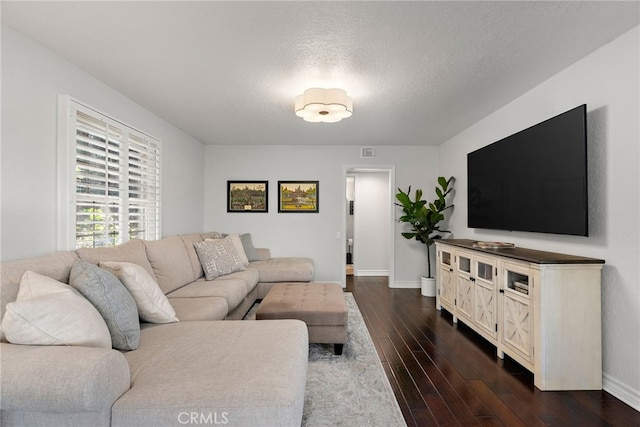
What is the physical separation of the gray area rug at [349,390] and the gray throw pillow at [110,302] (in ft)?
3.65

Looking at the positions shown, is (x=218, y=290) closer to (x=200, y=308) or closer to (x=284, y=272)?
(x=200, y=308)

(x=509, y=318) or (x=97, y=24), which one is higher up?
(x=97, y=24)

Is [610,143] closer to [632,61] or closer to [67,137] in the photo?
[632,61]

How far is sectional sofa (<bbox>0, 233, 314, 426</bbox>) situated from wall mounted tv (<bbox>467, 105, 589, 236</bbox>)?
2.21m

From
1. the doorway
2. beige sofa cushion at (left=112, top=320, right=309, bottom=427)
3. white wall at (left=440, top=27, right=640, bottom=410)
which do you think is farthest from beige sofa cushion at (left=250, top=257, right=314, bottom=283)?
white wall at (left=440, top=27, right=640, bottom=410)

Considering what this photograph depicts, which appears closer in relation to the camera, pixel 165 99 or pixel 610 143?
pixel 610 143

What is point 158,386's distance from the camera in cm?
129

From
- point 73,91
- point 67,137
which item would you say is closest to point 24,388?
point 67,137

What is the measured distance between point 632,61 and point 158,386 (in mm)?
3280

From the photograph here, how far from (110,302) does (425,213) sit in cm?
A: 417

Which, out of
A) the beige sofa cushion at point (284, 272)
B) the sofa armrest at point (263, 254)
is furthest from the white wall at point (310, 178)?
the beige sofa cushion at point (284, 272)

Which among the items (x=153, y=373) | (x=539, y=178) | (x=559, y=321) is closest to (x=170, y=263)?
(x=153, y=373)

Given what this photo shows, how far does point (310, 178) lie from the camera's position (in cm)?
542

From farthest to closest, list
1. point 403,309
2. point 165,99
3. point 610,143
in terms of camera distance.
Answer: point 403,309 → point 165,99 → point 610,143
